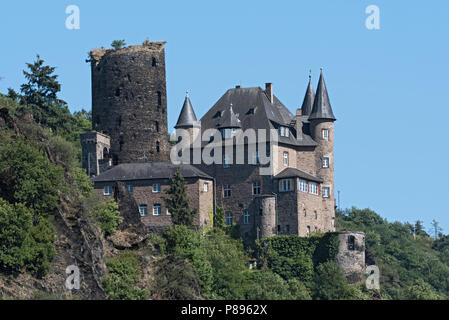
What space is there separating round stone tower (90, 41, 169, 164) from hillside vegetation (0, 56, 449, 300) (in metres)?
6.34

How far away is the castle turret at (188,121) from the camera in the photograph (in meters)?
101

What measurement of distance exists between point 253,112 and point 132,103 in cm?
1060

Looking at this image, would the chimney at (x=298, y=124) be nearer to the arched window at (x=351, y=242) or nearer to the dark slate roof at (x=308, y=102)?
the dark slate roof at (x=308, y=102)

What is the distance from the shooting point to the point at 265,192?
96.8 metres

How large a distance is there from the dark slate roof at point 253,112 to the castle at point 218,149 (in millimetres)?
102

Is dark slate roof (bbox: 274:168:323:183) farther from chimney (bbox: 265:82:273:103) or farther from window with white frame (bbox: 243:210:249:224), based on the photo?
chimney (bbox: 265:82:273:103)

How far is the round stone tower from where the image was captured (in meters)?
103

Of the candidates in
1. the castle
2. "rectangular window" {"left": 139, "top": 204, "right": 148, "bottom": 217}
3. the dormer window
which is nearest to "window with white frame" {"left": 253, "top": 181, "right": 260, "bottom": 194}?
the castle

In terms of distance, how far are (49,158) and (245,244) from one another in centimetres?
2247
